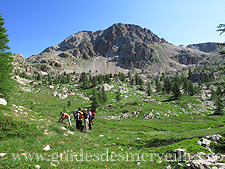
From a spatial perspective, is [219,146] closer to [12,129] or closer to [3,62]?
[12,129]

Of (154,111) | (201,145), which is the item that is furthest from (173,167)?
(154,111)

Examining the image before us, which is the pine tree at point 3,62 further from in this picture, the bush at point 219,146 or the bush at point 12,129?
the bush at point 219,146

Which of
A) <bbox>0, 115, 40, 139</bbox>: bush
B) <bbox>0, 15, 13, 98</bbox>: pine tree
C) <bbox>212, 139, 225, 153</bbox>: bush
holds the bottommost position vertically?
<bbox>212, 139, 225, 153</bbox>: bush

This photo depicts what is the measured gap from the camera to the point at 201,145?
426 inches

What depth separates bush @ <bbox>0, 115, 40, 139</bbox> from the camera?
9.63 metres

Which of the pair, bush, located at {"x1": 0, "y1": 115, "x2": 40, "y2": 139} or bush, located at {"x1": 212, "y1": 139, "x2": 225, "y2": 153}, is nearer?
bush, located at {"x1": 0, "y1": 115, "x2": 40, "y2": 139}

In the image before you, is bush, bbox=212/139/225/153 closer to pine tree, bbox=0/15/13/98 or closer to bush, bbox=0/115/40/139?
bush, bbox=0/115/40/139

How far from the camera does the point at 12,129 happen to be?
10.0 m

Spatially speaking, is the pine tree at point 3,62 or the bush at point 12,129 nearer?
the bush at point 12,129

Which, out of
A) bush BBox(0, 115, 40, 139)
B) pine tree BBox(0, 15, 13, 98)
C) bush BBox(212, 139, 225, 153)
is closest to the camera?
bush BBox(0, 115, 40, 139)

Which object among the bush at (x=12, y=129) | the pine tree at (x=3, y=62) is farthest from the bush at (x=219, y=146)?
the pine tree at (x=3, y=62)

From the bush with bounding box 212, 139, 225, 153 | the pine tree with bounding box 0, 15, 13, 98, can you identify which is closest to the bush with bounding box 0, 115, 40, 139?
the bush with bounding box 212, 139, 225, 153

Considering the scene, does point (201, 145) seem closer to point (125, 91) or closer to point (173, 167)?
point (173, 167)

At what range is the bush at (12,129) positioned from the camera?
9.63 meters
